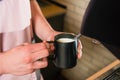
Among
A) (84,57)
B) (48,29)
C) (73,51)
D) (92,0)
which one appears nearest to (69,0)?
(84,57)

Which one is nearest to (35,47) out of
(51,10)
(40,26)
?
(40,26)

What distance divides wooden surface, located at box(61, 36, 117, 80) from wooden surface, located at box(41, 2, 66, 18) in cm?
29

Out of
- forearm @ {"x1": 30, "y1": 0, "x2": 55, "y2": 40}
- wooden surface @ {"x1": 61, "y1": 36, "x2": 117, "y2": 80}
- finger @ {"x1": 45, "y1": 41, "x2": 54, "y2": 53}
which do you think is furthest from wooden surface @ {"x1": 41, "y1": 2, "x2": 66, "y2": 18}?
finger @ {"x1": 45, "y1": 41, "x2": 54, "y2": 53}

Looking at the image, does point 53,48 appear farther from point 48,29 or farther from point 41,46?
point 48,29

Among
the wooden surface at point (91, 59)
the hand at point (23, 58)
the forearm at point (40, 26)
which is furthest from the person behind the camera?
the wooden surface at point (91, 59)

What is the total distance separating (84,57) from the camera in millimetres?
1957

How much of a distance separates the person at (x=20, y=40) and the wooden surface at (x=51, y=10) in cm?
56

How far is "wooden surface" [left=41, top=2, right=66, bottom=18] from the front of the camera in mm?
1766

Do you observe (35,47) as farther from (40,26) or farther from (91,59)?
(91,59)

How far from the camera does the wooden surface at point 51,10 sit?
5.79 ft

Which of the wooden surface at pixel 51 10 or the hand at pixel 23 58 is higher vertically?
the wooden surface at pixel 51 10

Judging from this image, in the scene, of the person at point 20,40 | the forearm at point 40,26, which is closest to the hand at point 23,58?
the person at point 20,40

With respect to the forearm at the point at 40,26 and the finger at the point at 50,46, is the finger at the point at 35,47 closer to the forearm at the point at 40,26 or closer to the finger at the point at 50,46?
the finger at the point at 50,46

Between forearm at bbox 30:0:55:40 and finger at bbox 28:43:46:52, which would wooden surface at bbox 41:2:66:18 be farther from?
finger at bbox 28:43:46:52
